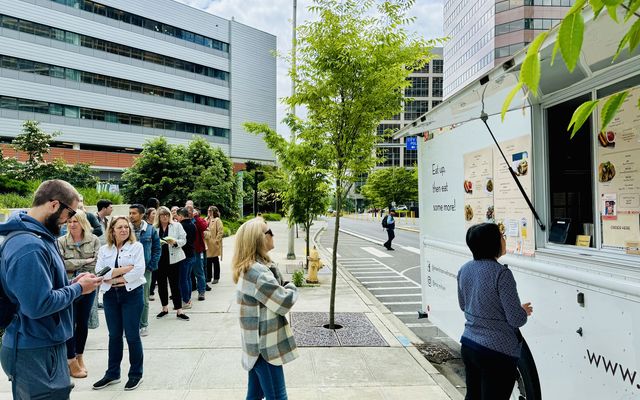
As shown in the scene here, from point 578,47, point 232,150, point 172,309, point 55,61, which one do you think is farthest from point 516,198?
point 232,150

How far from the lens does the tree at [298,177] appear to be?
30.8 ft

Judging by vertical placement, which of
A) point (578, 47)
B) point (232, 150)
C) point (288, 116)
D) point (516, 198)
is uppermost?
point (232, 150)

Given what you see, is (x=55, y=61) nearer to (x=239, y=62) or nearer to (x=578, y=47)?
(x=239, y=62)

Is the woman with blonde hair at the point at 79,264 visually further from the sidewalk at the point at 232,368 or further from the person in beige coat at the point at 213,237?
the person in beige coat at the point at 213,237

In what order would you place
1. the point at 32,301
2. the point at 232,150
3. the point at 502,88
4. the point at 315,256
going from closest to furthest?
1. the point at 32,301
2. the point at 502,88
3. the point at 315,256
4. the point at 232,150

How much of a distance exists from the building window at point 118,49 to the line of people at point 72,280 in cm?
4478

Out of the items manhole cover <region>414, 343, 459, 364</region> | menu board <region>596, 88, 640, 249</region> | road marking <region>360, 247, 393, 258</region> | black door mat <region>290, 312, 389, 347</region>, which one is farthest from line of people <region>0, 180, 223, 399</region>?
road marking <region>360, 247, 393, 258</region>

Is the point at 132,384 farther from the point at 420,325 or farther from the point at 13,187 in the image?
the point at 13,187

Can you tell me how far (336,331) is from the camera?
6891 millimetres

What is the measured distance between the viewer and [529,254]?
3.46m

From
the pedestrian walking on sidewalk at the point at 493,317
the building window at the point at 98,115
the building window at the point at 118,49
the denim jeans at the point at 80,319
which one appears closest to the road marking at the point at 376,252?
the denim jeans at the point at 80,319

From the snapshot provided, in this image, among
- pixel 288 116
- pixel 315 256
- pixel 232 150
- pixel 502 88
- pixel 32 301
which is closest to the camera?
pixel 32 301

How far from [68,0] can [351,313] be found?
49.4 meters

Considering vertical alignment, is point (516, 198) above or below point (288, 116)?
below
